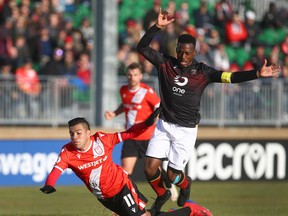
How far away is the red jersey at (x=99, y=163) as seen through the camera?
10742 mm

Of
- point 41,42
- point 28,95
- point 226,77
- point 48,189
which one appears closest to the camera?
point 48,189

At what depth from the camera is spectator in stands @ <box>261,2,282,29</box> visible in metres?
26.0

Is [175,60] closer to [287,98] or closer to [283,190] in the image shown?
[283,190]

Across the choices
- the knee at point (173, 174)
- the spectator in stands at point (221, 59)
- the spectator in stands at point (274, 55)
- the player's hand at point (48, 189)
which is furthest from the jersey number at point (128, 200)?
the spectator in stands at point (274, 55)

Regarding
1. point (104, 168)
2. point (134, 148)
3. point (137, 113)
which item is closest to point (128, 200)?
point (104, 168)

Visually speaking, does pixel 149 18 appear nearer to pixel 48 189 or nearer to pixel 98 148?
pixel 98 148

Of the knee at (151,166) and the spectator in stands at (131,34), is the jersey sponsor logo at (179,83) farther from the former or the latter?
the spectator in stands at (131,34)

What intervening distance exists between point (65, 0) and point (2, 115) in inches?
233

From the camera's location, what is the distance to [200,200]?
671 inches

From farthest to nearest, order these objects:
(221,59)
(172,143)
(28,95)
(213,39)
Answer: (213,39)
(221,59)
(28,95)
(172,143)

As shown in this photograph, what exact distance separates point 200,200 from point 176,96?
16.8 ft

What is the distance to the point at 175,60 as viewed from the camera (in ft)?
41.0

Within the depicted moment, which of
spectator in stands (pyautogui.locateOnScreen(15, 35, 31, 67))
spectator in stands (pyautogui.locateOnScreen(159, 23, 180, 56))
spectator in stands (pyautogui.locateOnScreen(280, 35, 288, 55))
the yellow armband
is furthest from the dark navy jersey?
spectator in stands (pyautogui.locateOnScreen(280, 35, 288, 55))

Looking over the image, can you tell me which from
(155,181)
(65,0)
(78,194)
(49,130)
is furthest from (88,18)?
(155,181)
